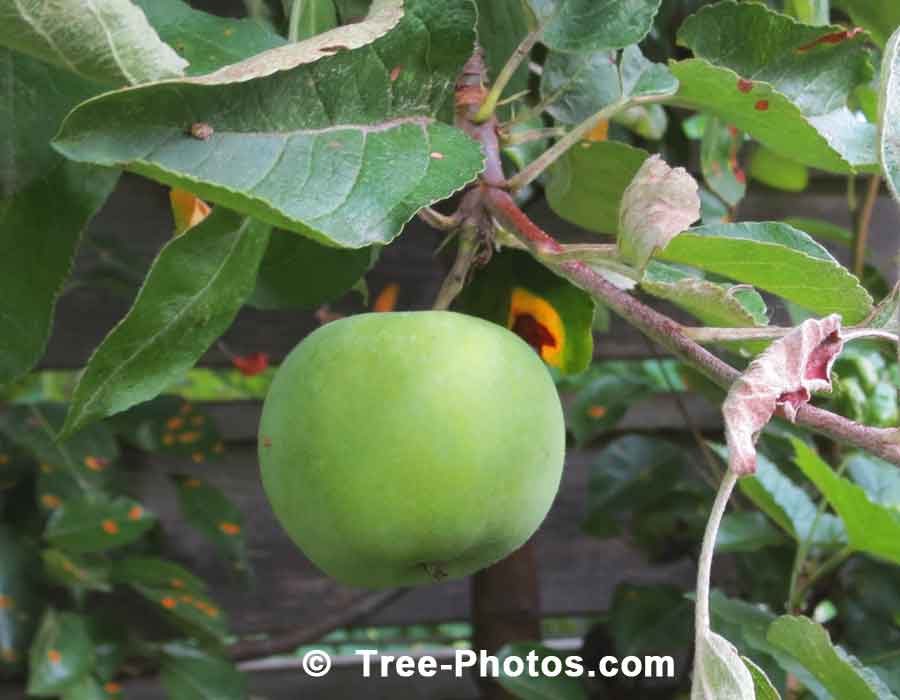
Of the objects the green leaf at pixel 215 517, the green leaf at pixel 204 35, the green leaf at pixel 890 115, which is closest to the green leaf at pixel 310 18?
A: the green leaf at pixel 204 35

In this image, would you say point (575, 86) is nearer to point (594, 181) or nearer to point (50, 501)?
point (594, 181)

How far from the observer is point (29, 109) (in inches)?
17.4

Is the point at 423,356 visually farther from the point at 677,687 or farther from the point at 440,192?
the point at 677,687

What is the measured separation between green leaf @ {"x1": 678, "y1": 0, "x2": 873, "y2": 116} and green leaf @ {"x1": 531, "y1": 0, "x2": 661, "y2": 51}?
2.2 inches

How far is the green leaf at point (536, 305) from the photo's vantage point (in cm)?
54

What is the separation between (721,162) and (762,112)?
0.29 metres

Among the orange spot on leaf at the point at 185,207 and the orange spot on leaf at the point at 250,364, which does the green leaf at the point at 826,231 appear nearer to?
the orange spot on leaf at the point at 250,364

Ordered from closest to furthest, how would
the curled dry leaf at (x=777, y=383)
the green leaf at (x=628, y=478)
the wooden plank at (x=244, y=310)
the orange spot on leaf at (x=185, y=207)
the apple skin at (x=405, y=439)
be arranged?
1. the curled dry leaf at (x=777, y=383)
2. the apple skin at (x=405, y=439)
3. the orange spot on leaf at (x=185, y=207)
4. the wooden plank at (x=244, y=310)
5. the green leaf at (x=628, y=478)

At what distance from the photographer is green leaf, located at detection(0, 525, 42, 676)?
0.96 meters

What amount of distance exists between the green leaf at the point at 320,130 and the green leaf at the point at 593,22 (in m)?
0.08

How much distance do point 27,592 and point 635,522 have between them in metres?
0.68

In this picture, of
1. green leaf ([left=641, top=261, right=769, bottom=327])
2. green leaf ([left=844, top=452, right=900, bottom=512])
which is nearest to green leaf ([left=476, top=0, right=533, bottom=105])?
green leaf ([left=641, top=261, right=769, bottom=327])

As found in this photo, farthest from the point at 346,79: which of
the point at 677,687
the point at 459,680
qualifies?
the point at 459,680

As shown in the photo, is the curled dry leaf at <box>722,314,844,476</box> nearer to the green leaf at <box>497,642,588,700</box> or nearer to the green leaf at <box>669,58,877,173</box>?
the green leaf at <box>669,58,877,173</box>
